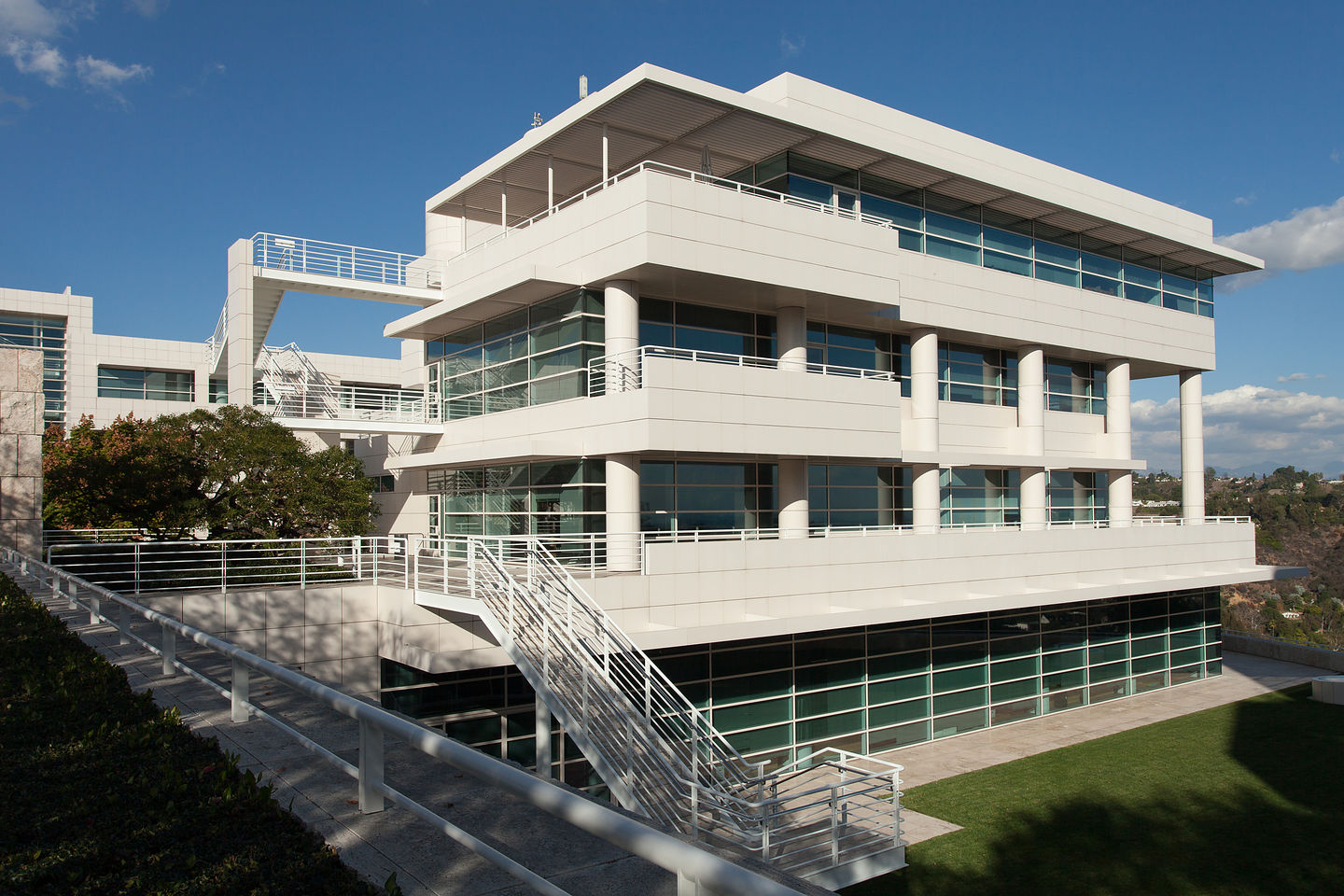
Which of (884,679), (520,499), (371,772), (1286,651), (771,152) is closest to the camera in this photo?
(371,772)

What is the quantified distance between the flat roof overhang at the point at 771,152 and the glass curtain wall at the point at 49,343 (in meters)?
30.6

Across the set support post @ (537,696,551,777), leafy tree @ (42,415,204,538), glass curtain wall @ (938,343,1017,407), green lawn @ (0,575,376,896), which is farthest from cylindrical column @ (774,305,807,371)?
green lawn @ (0,575,376,896)

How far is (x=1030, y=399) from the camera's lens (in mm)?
30219

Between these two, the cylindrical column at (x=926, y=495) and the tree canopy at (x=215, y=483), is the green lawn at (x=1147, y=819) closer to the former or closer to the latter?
the cylindrical column at (x=926, y=495)

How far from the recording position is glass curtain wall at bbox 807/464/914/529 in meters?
25.9

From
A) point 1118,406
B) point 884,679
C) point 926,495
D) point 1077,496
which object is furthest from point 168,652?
point 1118,406

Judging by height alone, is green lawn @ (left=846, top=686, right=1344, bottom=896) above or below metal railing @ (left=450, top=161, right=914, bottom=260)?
below

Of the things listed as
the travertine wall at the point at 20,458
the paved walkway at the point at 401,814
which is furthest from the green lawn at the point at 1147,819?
the travertine wall at the point at 20,458

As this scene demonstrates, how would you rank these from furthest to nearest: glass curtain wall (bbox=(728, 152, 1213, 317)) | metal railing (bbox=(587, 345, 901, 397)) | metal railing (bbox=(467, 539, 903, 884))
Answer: glass curtain wall (bbox=(728, 152, 1213, 317)) < metal railing (bbox=(587, 345, 901, 397)) < metal railing (bbox=(467, 539, 903, 884))

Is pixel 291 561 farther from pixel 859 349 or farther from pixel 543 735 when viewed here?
pixel 859 349

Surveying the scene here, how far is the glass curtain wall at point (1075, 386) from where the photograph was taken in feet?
108

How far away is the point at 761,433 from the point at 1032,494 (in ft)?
45.1

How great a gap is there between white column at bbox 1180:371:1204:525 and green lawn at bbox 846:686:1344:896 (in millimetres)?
12113

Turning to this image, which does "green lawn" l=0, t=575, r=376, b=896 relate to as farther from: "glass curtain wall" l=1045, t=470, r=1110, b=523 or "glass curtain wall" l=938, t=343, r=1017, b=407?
"glass curtain wall" l=1045, t=470, r=1110, b=523
